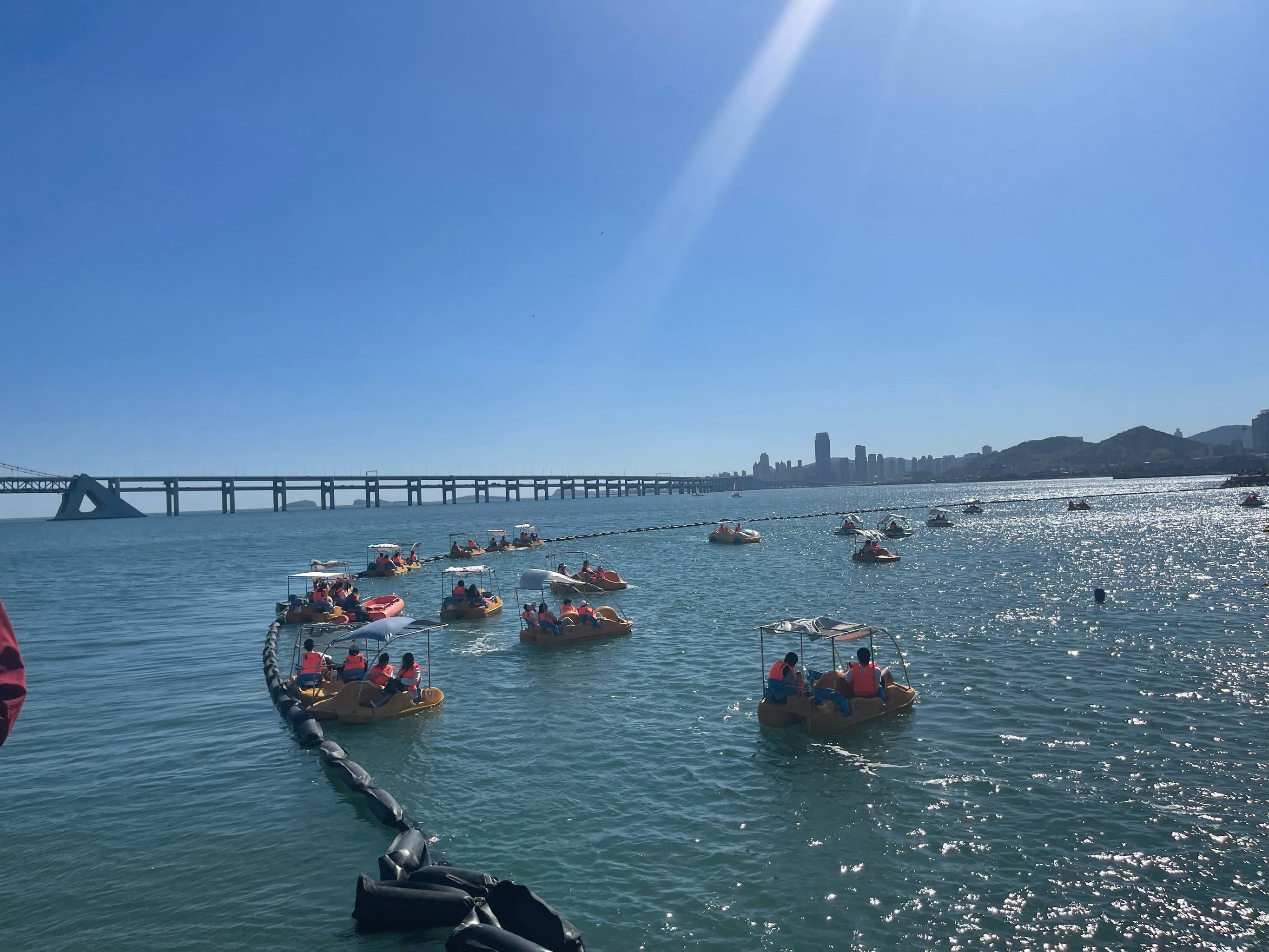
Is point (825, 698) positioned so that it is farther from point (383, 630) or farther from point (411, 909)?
point (383, 630)

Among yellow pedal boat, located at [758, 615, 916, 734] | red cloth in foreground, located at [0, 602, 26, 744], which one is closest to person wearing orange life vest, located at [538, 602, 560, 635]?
yellow pedal boat, located at [758, 615, 916, 734]

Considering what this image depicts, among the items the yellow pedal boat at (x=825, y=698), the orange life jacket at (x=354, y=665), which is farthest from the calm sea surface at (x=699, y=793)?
the orange life jacket at (x=354, y=665)

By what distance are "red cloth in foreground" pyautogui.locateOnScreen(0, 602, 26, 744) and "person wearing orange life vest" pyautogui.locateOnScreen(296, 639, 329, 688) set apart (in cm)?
1876

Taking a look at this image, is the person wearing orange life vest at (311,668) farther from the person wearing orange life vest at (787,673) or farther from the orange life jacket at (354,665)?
the person wearing orange life vest at (787,673)

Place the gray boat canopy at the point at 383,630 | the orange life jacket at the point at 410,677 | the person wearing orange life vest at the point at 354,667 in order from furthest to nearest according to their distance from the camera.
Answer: the person wearing orange life vest at the point at 354,667, the orange life jacket at the point at 410,677, the gray boat canopy at the point at 383,630

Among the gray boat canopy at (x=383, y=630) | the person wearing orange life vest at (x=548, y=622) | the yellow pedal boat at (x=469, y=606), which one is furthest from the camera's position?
the yellow pedal boat at (x=469, y=606)

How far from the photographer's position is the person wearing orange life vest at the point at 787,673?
1822 cm

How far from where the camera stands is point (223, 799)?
1526 cm

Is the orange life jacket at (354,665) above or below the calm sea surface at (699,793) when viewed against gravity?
above

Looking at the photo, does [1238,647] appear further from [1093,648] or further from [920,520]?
[920,520]

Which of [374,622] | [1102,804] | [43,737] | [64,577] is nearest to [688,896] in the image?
[1102,804]

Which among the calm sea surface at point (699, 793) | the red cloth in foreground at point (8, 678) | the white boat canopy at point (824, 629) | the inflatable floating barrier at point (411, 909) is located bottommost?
the calm sea surface at point (699, 793)

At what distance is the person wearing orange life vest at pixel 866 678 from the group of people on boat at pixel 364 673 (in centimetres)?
1101

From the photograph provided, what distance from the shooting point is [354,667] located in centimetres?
2114
